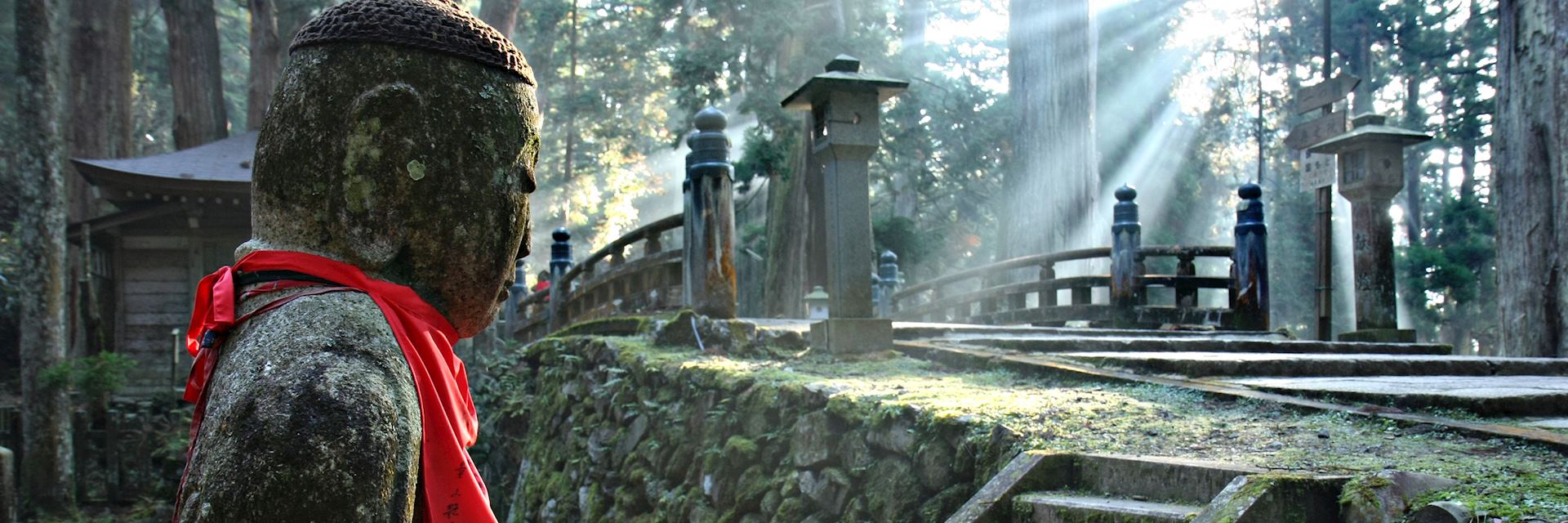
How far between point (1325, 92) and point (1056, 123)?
480 cm

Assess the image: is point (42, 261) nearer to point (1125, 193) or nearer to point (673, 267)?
point (673, 267)

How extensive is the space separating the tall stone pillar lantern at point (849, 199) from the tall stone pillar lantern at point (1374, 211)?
444cm

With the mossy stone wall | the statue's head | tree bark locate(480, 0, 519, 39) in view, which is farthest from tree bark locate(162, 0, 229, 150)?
the statue's head

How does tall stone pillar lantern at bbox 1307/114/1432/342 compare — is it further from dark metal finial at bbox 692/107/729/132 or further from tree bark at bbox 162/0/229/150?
tree bark at bbox 162/0/229/150

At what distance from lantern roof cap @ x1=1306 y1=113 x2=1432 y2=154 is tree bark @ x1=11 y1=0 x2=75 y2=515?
40.6 ft

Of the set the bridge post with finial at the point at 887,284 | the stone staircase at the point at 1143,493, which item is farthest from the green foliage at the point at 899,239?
the stone staircase at the point at 1143,493

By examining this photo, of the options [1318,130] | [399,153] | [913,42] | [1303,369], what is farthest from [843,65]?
[913,42]

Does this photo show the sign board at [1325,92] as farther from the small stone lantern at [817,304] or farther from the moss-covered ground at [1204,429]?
the small stone lantern at [817,304]

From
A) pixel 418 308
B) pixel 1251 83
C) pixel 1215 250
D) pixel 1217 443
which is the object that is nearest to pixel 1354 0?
pixel 1251 83

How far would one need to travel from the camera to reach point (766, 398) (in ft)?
17.0

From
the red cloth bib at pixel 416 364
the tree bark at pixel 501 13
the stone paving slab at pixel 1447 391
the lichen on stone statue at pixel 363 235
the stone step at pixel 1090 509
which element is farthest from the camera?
the tree bark at pixel 501 13

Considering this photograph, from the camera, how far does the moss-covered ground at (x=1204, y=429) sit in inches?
105

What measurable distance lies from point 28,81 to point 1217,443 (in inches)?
476

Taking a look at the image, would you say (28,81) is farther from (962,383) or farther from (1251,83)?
(1251,83)
